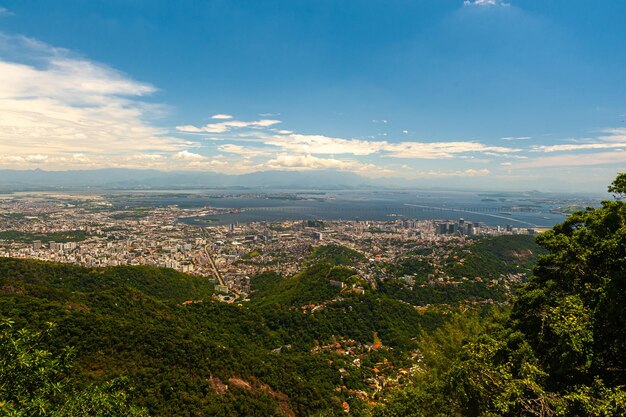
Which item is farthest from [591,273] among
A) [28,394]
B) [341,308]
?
[341,308]

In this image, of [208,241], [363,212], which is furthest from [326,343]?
[363,212]

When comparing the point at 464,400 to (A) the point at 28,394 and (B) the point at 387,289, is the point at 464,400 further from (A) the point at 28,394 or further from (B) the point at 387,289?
(B) the point at 387,289

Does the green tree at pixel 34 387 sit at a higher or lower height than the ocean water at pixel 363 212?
higher

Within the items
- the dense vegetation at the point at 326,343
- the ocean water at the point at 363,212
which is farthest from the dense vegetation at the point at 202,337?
the ocean water at the point at 363,212

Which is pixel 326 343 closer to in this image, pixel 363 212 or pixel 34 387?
pixel 34 387

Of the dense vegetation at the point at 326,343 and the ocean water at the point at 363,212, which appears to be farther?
the ocean water at the point at 363,212

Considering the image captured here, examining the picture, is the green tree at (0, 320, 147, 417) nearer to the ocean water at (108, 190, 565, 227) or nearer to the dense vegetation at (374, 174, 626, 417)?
the dense vegetation at (374, 174, 626, 417)

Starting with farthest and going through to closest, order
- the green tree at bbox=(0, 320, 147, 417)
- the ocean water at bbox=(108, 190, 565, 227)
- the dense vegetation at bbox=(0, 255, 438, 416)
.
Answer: the ocean water at bbox=(108, 190, 565, 227) < the dense vegetation at bbox=(0, 255, 438, 416) < the green tree at bbox=(0, 320, 147, 417)

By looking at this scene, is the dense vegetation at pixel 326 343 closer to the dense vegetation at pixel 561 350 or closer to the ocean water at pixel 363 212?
the dense vegetation at pixel 561 350

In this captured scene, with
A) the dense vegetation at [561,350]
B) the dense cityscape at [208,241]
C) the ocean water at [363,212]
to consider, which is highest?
the dense vegetation at [561,350]

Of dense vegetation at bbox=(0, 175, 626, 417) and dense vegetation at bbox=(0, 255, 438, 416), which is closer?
dense vegetation at bbox=(0, 175, 626, 417)

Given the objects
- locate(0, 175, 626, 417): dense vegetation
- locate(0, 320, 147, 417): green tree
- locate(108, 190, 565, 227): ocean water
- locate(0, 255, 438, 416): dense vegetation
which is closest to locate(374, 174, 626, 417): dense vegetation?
locate(0, 175, 626, 417): dense vegetation
